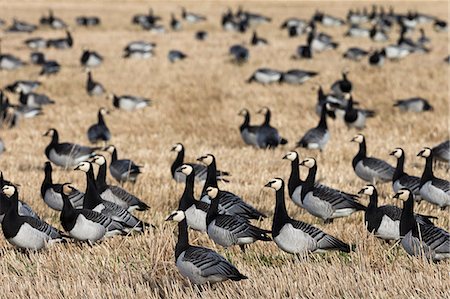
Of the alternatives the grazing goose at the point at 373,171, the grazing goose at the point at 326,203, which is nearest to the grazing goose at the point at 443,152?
the grazing goose at the point at 373,171

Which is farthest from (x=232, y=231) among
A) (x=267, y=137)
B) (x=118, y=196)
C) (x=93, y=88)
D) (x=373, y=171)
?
(x=93, y=88)

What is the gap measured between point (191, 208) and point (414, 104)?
1245 centimetres

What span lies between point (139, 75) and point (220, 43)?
338 inches

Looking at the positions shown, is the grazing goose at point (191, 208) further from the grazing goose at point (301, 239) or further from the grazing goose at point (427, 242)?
the grazing goose at point (427, 242)

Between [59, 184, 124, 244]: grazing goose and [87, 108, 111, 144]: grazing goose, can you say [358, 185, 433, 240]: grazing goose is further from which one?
[87, 108, 111, 144]: grazing goose

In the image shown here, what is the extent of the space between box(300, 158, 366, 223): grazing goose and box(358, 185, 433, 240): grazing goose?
602mm

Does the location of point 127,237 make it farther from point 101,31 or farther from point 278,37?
point 101,31

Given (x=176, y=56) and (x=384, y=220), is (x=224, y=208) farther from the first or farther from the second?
(x=176, y=56)

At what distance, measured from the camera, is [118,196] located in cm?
1054

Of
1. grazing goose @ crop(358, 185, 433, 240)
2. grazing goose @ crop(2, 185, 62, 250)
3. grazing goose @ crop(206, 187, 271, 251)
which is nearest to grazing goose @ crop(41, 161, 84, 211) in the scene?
grazing goose @ crop(2, 185, 62, 250)

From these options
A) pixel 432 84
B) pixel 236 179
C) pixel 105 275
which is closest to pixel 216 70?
pixel 432 84

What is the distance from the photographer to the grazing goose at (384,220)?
29.1 feet

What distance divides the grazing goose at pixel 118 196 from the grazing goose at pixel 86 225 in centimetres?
156

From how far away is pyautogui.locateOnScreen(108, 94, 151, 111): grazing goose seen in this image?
21.1 m
